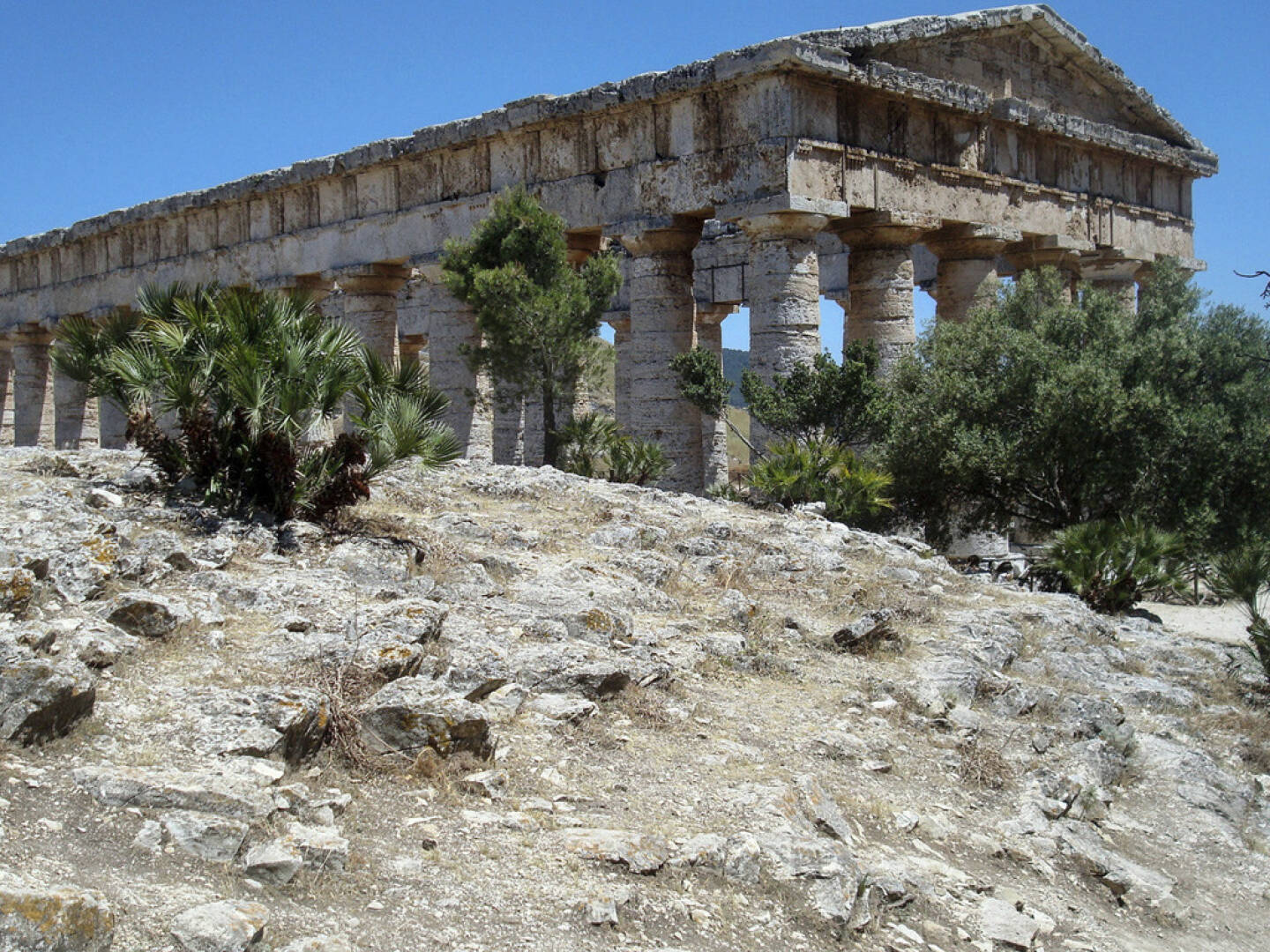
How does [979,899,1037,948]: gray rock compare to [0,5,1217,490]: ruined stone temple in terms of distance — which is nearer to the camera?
[979,899,1037,948]: gray rock

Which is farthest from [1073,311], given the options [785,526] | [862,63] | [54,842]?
[54,842]

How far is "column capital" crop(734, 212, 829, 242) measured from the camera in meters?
16.7

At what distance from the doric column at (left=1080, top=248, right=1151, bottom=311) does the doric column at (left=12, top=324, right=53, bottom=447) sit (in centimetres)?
2339

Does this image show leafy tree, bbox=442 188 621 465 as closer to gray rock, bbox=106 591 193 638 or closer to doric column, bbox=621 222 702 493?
doric column, bbox=621 222 702 493

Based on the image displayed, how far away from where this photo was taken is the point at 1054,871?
695cm

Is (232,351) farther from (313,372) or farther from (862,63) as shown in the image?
(862,63)

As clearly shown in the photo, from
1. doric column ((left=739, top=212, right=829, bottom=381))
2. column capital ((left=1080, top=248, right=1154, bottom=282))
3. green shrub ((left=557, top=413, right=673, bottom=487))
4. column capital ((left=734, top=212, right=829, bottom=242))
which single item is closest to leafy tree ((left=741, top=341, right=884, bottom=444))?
doric column ((left=739, top=212, right=829, bottom=381))

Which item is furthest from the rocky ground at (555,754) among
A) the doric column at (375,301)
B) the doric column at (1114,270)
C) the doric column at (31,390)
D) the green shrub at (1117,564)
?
the doric column at (31,390)

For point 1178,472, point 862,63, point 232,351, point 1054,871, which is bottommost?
point 1054,871

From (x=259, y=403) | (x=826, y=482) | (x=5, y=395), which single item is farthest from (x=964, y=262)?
(x=5, y=395)

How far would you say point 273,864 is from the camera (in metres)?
5.09

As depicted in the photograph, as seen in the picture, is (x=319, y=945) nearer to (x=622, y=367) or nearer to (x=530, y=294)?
(x=530, y=294)

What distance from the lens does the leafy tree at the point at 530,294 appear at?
17547 mm

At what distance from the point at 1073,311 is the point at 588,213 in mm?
6855
